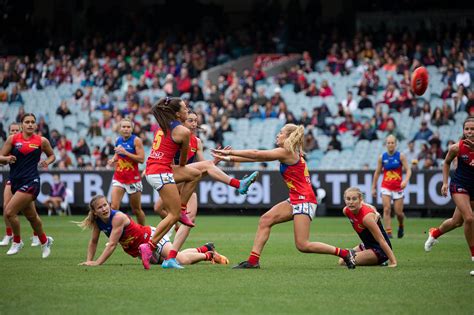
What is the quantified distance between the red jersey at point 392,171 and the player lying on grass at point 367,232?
7172mm

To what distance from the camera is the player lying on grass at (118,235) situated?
13.2 metres

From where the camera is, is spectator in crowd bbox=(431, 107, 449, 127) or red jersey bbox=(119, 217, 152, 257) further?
spectator in crowd bbox=(431, 107, 449, 127)

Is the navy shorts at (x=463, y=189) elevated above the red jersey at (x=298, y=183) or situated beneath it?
situated beneath

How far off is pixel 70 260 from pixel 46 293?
4.26 meters

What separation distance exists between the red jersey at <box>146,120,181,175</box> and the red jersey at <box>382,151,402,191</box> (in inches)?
348

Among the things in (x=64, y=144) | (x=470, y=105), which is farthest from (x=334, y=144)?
(x=64, y=144)

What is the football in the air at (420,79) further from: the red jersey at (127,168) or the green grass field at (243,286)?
the red jersey at (127,168)

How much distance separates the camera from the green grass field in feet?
30.9

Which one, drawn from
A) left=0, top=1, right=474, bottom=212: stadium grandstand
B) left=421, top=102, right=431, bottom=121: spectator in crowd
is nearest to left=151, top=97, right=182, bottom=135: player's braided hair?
left=0, top=1, right=474, bottom=212: stadium grandstand

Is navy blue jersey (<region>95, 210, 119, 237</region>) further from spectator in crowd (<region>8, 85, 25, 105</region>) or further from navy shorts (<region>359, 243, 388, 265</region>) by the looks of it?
spectator in crowd (<region>8, 85, 25, 105</region>)

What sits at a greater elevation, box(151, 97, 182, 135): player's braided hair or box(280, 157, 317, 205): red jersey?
box(151, 97, 182, 135): player's braided hair

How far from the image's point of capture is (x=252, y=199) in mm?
29484

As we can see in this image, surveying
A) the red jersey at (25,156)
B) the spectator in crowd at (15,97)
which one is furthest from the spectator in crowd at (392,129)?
the red jersey at (25,156)

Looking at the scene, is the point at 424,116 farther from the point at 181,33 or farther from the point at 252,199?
the point at 181,33
